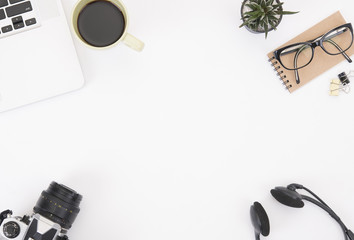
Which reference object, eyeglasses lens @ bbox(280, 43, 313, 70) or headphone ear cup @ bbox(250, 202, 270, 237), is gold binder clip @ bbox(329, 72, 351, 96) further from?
headphone ear cup @ bbox(250, 202, 270, 237)

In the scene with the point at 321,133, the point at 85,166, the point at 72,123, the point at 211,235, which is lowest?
the point at 211,235

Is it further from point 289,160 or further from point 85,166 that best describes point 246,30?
point 85,166

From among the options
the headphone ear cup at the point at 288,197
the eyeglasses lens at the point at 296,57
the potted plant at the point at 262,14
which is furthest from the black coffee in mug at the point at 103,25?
the headphone ear cup at the point at 288,197

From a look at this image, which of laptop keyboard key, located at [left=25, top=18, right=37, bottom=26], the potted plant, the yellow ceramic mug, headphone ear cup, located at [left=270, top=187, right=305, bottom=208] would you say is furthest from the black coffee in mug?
headphone ear cup, located at [left=270, top=187, right=305, bottom=208]

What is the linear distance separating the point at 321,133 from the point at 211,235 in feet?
1.20

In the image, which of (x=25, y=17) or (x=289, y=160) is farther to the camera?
(x=289, y=160)

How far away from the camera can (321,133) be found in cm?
88

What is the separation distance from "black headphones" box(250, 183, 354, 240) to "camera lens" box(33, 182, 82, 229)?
40cm

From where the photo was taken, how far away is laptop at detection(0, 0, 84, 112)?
30.8 inches

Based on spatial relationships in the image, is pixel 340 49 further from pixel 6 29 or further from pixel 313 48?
pixel 6 29

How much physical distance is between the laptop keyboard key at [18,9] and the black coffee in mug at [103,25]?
122 millimetres

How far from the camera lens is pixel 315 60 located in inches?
34.5

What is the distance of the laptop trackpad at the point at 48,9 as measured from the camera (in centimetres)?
78

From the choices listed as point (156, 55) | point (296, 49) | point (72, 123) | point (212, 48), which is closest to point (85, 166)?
point (72, 123)
